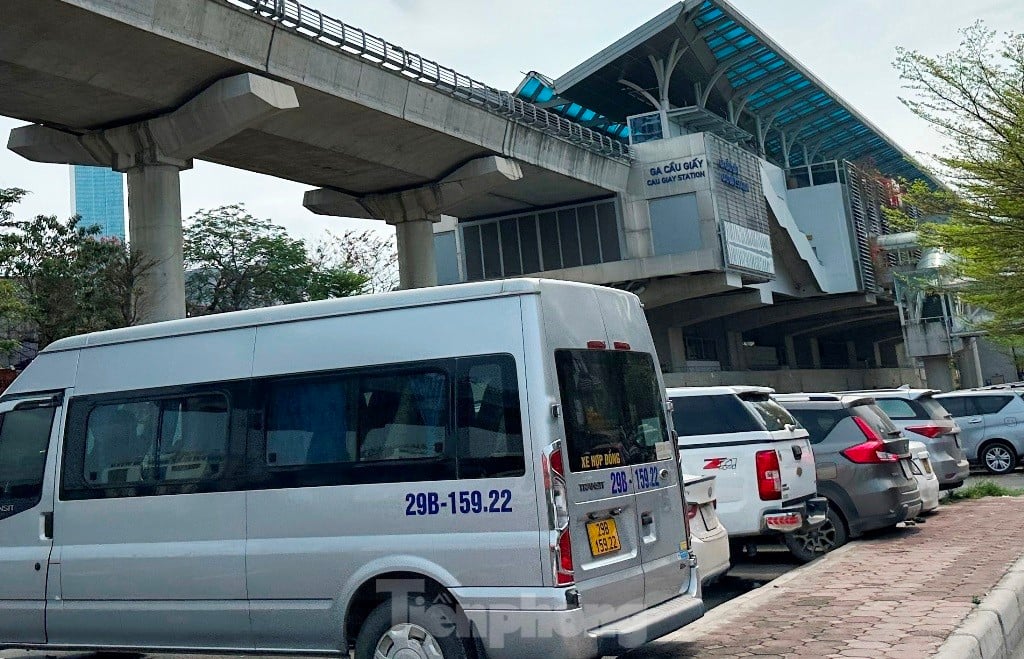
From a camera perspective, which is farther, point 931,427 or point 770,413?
point 931,427

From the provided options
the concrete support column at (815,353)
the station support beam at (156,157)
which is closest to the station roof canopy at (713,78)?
the concrete support column at (815,353)

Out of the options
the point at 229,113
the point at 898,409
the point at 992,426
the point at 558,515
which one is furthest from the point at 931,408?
the point at 229,113

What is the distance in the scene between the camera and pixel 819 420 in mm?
12422

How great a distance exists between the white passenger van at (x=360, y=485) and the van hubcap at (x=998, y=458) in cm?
1694

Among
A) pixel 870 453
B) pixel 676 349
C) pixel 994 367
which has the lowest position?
pixel 870 453

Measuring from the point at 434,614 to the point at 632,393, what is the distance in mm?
1857

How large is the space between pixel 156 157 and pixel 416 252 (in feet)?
43.5

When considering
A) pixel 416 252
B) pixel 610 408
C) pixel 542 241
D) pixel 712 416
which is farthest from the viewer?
pixel 542 241

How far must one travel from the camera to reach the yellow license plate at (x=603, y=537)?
6098mm

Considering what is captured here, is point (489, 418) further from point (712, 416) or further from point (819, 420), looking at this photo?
point (819, 420)

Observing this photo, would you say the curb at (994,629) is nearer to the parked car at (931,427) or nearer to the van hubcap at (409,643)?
the van hubcap at (409,643)

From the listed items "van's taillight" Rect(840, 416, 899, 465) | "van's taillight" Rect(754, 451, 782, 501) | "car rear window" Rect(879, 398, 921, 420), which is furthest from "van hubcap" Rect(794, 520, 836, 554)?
"car rear window" Rect(879, 398, 921, 420)

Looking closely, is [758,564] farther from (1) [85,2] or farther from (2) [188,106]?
(2) [188,106]

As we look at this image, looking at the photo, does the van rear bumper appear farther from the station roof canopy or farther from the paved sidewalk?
the station roof canopy
